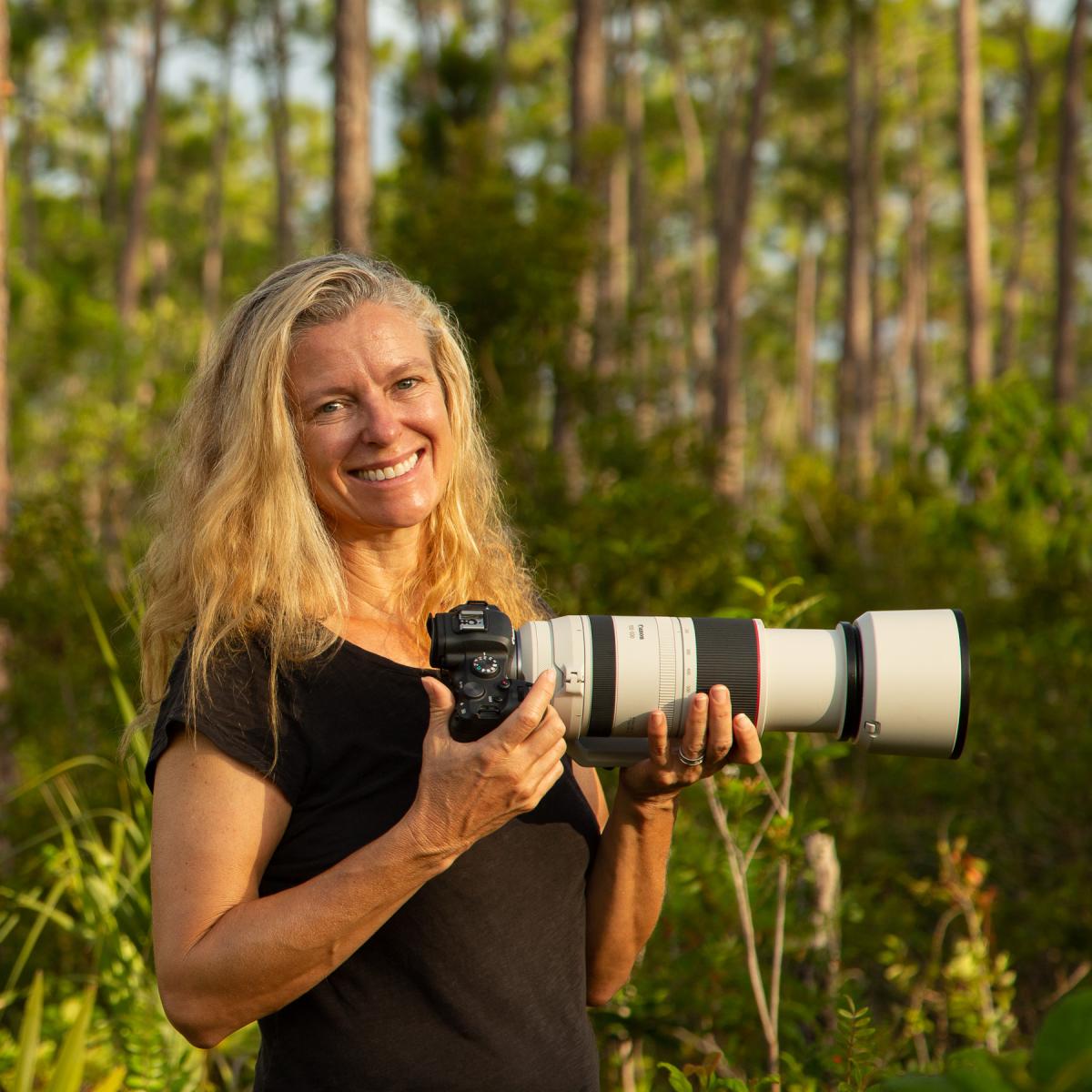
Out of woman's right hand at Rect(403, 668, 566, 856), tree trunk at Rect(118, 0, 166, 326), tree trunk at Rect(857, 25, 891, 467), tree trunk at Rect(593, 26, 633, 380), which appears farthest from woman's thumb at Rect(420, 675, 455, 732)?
tree trunk at Rect(857, 25, 891, 467)

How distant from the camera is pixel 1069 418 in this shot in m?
5.62

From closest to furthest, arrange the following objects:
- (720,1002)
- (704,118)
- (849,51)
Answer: (720,1002)
(849,51)
(704,118)

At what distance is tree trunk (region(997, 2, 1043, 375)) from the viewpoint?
21375 mm

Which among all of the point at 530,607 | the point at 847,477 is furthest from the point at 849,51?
the point at 530,607

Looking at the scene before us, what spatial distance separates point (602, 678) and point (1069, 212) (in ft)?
40.1

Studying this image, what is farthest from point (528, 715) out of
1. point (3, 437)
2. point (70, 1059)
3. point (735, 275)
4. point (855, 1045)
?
point (735, 275)

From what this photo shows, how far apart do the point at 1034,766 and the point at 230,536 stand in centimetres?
375

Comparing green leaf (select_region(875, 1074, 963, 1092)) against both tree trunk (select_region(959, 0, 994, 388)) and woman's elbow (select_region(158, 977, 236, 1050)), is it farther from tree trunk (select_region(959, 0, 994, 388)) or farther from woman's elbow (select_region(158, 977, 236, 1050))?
tree trunk (select_region(959, 0, 994, 388))

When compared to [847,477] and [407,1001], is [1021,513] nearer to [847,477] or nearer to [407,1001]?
[407,1001]

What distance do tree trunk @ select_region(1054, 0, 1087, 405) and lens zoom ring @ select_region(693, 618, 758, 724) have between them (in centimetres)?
979

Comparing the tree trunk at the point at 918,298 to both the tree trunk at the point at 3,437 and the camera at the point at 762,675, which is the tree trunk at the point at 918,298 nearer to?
the tree trunk at the point at 3,437

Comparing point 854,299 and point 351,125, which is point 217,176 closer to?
point 854,299

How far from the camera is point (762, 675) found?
1720 mm

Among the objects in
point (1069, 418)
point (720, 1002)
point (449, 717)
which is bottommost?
point (720, 1002)
